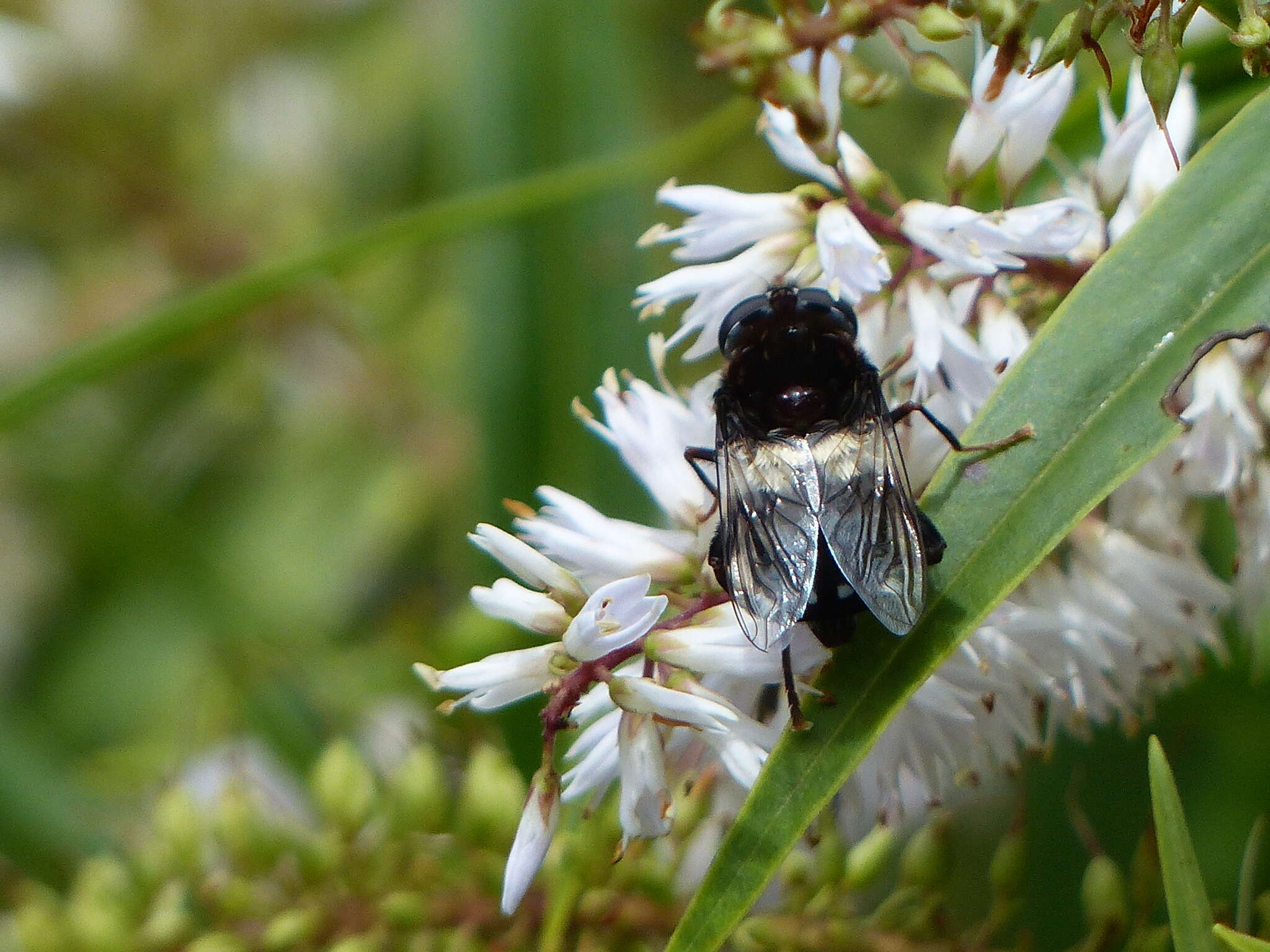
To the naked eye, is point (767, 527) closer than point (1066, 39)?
No

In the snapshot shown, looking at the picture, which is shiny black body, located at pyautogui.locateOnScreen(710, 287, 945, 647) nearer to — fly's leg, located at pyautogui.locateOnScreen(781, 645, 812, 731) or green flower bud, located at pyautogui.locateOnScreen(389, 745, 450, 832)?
fly's leg, located at pyautogui.locateOnScreen(781, 645, 812, 731)

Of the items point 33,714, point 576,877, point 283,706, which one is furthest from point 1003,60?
point 33,714

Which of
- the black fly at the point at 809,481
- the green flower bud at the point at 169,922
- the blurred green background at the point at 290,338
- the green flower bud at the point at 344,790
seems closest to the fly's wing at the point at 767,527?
the black fly at the point at 809,481

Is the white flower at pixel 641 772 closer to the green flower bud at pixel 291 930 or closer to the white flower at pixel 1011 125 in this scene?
the green flower bud at pixel 291 930

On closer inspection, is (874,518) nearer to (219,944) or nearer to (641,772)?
(641,772)

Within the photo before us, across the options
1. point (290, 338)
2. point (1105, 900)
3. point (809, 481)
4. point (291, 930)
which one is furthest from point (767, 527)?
point (290, 338)

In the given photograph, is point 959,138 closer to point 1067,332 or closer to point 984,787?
point 1067,332
